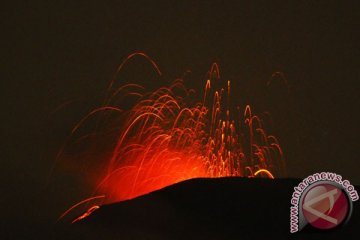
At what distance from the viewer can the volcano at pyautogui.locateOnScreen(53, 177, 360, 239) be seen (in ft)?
33.8

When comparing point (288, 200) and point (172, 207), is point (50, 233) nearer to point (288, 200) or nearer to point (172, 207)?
point (172, 207)

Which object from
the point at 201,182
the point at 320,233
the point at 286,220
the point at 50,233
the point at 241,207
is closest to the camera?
the point at 50,233

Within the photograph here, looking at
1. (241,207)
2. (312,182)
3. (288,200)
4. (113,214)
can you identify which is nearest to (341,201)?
(312,182)

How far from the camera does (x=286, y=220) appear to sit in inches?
433

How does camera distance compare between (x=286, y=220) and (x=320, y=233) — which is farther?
(x=286, y=220)

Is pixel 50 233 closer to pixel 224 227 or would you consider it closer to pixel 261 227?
pixel 224 227

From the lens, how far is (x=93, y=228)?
33.7ft

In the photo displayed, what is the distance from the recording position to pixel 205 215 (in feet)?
37.4

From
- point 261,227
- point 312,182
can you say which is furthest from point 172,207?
point 312,182

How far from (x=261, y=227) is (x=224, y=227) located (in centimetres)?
75

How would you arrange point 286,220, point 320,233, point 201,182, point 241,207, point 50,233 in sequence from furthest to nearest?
point 201,182 → point 241,207 → point 286,220 → point 320,233 → point 50,233

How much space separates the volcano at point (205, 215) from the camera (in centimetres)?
1029

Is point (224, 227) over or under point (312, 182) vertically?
under

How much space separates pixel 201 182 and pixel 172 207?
1207mm
